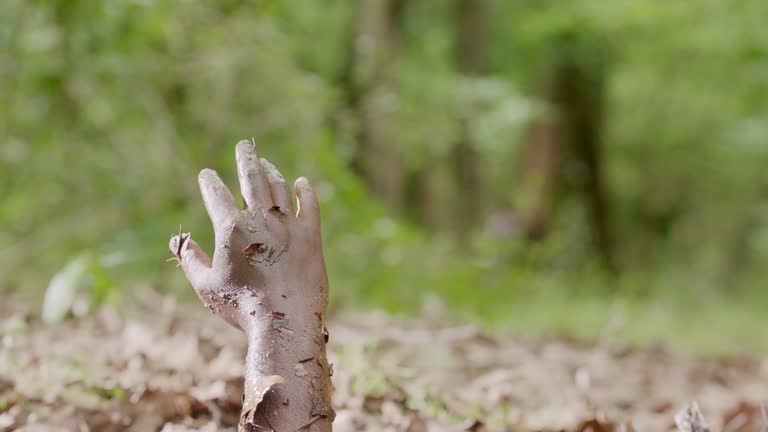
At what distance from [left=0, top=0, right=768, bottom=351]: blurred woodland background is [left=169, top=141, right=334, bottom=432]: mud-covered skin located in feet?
4.63

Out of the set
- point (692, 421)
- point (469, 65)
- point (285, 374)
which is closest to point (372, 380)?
point (285, 374)

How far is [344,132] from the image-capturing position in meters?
4.88

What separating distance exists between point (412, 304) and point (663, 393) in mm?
2154

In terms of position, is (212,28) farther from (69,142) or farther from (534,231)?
(534,231)

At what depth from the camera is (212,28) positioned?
4.13 m

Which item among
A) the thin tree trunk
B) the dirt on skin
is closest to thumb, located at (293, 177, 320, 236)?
the dirt on skin

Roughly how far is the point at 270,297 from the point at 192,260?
18 cm

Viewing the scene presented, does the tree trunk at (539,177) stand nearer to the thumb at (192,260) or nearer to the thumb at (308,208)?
the thumb at (308,208)

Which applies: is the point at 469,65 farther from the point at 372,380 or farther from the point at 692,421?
the point at 692,421

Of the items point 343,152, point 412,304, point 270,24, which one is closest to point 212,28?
point 270,24

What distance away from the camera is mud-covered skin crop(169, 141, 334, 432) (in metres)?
1.44

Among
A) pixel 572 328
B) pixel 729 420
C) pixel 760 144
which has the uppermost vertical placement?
pixel 760 144

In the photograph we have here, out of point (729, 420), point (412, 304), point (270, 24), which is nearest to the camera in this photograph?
point (729, 420)

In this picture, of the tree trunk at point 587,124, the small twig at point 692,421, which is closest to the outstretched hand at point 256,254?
the small twig at point 692,421
